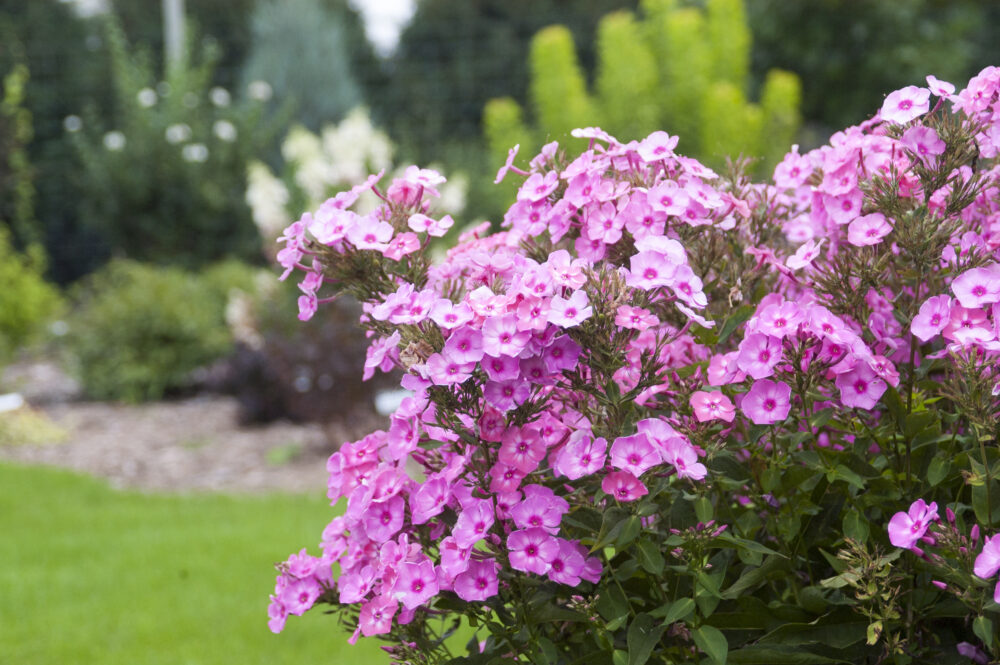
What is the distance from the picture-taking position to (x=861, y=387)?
1295 mm

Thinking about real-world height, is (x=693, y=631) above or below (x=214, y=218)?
above

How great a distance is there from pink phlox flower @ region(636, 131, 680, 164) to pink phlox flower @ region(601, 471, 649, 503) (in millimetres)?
461

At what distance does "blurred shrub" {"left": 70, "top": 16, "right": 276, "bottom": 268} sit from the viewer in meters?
10.3

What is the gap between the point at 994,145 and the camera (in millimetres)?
1419

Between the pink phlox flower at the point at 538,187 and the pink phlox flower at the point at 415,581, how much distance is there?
53 cm

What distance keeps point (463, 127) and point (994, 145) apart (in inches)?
450

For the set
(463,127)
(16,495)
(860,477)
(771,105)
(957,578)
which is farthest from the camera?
(463,127)

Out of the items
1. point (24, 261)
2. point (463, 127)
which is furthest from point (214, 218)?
point (463, 127)

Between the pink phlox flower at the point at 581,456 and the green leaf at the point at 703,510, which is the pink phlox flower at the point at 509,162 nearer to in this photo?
the pink phlox flower at the point at 581,456

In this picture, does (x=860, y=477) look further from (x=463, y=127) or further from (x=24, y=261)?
(x=463, y=127)

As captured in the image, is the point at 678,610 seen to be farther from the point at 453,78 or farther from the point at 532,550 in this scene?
the point at 453,78

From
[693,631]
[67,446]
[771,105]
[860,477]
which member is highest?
[860,477]

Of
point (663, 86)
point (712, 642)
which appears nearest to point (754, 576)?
point (712, 642)

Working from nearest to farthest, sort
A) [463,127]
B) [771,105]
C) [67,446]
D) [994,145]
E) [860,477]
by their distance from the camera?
[860,477], [994,145], [67,446], [771,105], [463,127]
